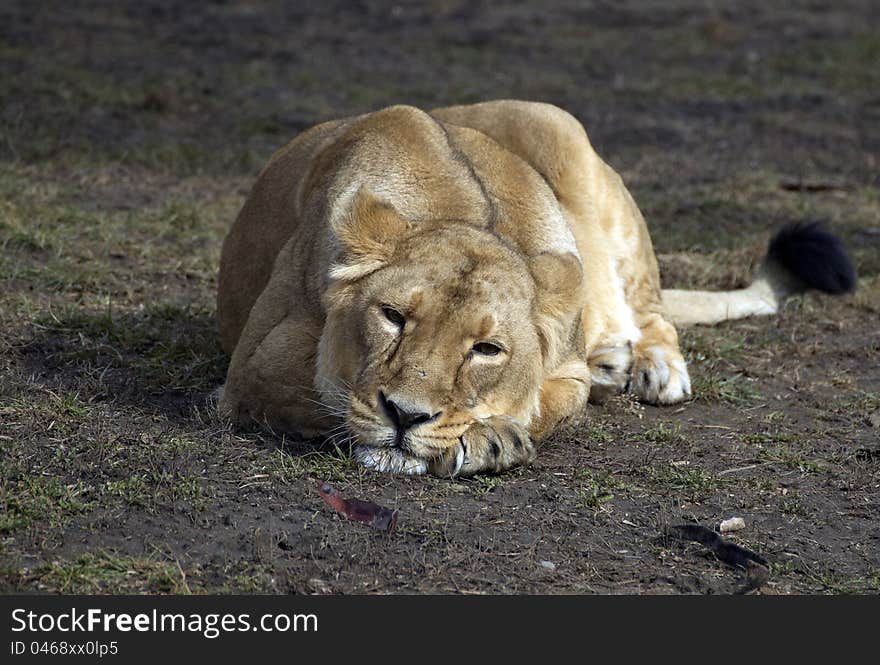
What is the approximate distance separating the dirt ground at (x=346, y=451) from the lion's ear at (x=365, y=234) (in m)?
0.58

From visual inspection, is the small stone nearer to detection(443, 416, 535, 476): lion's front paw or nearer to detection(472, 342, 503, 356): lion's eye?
detection(443, 416, 535, 476): lion's front paw

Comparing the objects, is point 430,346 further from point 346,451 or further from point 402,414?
point 346,451

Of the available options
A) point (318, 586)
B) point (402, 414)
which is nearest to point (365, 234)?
point (402, 414)

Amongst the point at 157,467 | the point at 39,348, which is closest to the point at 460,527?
the point at 157,467

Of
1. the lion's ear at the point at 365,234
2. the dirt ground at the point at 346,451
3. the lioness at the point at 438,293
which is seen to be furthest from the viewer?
the lion's ear at the point at 365,234

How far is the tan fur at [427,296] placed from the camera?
368 centimetres

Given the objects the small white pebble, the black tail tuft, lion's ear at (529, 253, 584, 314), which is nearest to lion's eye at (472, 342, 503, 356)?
lion's ear at (529, 253, 584, 314)

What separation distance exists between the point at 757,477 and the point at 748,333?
173 centimetres

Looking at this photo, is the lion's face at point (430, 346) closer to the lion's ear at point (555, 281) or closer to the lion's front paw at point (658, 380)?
the lion's ear at point (555, 281)

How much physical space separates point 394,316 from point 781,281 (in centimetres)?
288

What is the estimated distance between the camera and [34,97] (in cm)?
847

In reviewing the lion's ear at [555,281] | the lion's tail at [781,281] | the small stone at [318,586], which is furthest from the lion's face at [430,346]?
the lion's tail at [781,281]

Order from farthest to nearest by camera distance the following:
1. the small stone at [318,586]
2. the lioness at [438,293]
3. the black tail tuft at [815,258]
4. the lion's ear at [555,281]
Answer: the black tail tuft at [815,258]
the lion's ear at [555,281]
the lioness at [438,293]
the small stone at [318,586]

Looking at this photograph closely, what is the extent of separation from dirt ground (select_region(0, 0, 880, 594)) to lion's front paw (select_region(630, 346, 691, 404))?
6 centimetres
